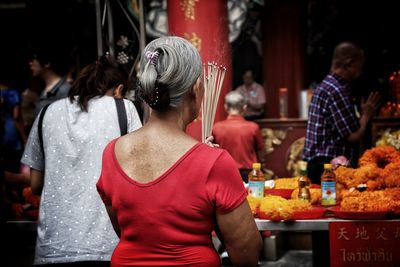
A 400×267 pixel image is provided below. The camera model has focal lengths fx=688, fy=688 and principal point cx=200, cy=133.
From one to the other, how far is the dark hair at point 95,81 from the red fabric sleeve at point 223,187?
56.4 inches

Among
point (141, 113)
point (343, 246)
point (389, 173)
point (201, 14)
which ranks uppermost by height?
point (201, 14)

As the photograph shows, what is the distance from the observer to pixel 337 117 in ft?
15.5

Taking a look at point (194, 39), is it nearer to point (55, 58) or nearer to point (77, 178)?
point (55, 58)

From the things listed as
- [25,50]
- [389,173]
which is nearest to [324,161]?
[389,173]

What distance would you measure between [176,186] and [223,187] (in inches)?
5.7

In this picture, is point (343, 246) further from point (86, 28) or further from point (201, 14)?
point (86, 28)

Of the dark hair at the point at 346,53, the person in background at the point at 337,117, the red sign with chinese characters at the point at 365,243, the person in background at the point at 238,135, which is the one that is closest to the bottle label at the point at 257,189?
the red sign with chinese characters at the point at 365,243

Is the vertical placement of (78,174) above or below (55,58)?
below

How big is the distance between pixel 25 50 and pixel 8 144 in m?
5.61

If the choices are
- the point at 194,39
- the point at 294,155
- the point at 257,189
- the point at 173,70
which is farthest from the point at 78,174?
the point at 294,155

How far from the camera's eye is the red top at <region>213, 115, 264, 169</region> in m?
6.26

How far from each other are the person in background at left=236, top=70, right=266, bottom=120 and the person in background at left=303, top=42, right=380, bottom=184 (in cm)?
684

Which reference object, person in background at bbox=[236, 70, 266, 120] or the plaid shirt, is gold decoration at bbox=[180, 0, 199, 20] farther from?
person in background at bbox=[236, 70, 266, 120]

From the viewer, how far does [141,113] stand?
14.0 ft
